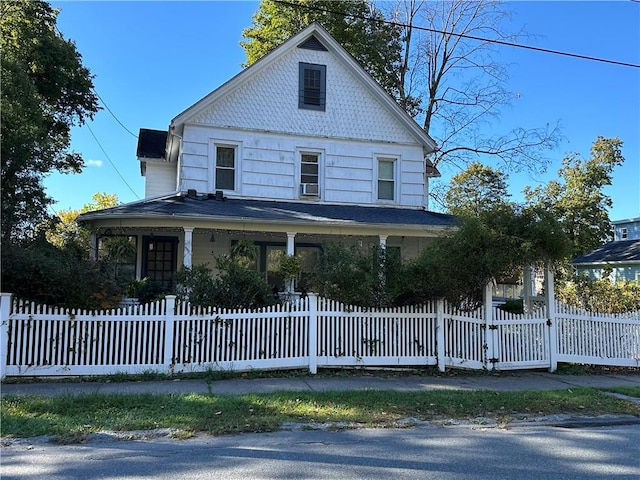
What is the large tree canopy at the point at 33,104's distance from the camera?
1329cm

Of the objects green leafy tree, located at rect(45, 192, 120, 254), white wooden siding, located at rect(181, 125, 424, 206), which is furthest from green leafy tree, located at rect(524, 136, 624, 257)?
green leafy tree, located at rect(45, 192, 120, 254)

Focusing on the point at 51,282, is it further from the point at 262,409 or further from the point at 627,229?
the point at 627,229

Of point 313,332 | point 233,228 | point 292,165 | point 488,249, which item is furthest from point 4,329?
point 292,165

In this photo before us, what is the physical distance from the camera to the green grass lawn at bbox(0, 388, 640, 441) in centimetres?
562

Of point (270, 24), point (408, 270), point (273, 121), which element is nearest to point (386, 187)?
point (273, 121)

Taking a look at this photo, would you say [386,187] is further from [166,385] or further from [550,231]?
[166,385]

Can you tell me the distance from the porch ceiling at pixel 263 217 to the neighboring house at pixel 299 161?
0.06 m

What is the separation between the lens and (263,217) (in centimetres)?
1306

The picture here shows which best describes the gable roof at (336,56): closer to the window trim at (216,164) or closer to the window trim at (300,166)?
the window trim at (216,164)

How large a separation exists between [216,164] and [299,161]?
8.53ft

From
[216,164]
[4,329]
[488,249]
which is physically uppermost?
[216,164]

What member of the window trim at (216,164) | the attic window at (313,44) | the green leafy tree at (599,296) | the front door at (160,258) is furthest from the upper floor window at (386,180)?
the front door at (160,258)

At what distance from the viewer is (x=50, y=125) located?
19266mm

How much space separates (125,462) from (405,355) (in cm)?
580
